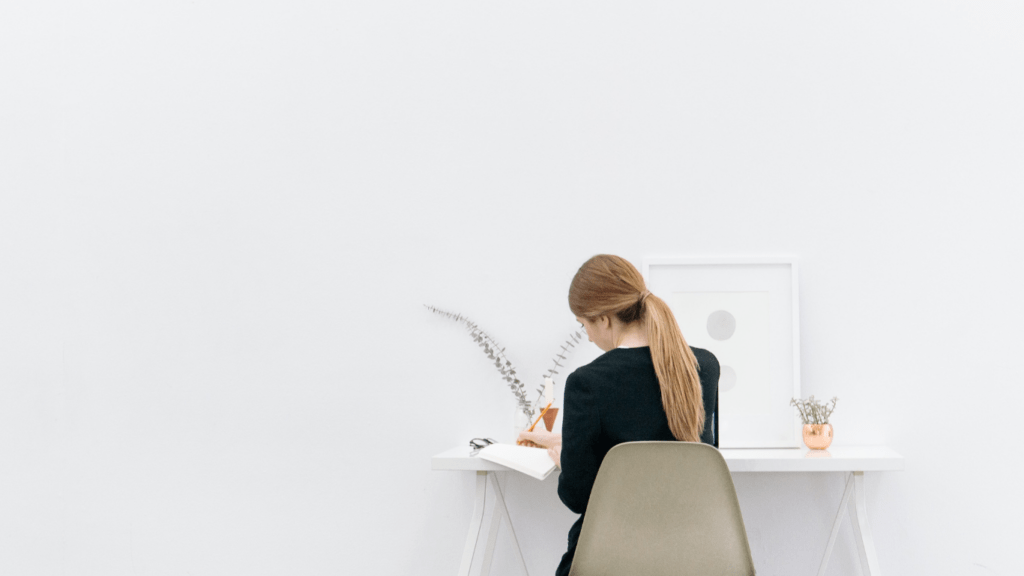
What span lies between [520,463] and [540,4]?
58.5 inches

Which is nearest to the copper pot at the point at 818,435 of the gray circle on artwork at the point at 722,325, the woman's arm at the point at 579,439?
the gray circle on artwork at the point at 722,325

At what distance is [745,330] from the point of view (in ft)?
7.39

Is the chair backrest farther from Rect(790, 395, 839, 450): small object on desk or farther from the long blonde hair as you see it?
Rect(790, 395, 839, 450): small object on desk

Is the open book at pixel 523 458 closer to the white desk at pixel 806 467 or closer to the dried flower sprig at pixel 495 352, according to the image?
the white desk at pixel 806 467

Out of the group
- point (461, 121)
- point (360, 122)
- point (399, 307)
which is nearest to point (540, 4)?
point (461, 121)

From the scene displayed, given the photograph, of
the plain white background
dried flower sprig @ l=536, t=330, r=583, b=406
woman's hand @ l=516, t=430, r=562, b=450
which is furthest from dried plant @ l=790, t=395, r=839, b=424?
woman's hand @ l=516, t=430, r=562, b=450

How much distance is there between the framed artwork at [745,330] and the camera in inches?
87.0

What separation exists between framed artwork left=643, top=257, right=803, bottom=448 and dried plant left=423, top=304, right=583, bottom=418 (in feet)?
1.09

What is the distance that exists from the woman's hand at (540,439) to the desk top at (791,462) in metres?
0.09

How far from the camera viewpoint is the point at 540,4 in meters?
2.43

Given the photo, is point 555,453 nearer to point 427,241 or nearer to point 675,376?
point 675,376

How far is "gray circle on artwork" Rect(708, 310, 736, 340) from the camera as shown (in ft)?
7.41

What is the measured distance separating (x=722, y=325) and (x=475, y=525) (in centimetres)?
94

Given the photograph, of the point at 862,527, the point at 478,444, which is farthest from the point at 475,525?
the point at 862,527
